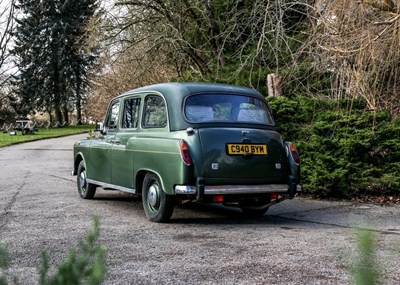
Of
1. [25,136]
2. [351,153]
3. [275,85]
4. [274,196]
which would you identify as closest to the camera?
[274,196]

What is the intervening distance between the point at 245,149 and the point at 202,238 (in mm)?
1325

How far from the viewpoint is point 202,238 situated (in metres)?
5.61

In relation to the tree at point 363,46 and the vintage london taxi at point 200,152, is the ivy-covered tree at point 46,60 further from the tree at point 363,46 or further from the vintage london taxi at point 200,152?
the vintage london taxi at point 200,152

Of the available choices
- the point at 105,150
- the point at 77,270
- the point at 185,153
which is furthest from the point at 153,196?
the point at 77,270

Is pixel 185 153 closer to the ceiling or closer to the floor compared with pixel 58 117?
closer to the ceiling

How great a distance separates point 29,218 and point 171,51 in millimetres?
10031

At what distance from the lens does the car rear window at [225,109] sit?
6.63 meters

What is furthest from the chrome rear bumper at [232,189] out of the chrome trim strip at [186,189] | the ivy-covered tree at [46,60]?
the ivy-covered tree at [46,60]

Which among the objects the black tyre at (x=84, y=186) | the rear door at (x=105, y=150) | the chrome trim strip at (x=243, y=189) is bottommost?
the black tyre at (x=84, y=186)

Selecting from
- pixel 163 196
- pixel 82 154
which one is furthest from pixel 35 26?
pixel 163 196

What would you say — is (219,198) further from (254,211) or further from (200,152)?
(254,211)

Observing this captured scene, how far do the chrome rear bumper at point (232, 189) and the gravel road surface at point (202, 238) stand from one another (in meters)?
0.47

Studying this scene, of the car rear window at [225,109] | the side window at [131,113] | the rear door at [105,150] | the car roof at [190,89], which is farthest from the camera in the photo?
the rear door at [105,150]

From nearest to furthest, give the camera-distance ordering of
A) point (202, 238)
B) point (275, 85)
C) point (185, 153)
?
point (202, 238) → point (185, 153) → point (275, 85)
